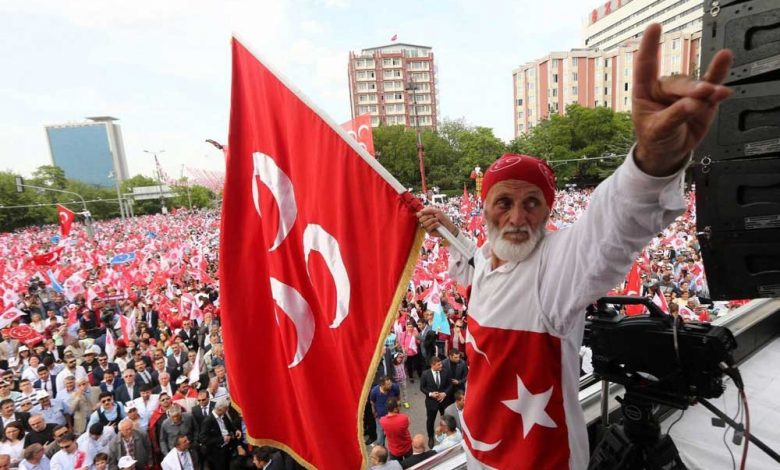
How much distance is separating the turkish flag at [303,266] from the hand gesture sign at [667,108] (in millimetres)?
1119

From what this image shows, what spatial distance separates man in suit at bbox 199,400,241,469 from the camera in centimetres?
534

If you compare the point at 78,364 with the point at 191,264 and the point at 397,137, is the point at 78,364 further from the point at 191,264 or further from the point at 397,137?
the point at 397,137

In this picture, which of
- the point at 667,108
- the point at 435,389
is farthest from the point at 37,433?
the point at 667,108

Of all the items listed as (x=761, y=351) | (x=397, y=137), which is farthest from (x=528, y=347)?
(x=397, y=137)

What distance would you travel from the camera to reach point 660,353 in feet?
5.14

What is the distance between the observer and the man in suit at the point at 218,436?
534 cm

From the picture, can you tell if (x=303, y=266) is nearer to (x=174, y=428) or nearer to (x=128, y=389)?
(x=174, y=428)

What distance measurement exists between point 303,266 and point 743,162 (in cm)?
217

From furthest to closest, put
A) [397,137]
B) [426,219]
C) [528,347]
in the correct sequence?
1. [397,137]
2. [426,219]
3. [528,347]

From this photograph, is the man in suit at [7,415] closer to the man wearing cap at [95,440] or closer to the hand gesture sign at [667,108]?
the man wearing cap at [95,440]

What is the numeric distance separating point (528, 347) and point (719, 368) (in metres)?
0.68

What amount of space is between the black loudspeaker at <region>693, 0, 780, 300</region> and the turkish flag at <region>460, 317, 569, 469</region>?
1.37 meters

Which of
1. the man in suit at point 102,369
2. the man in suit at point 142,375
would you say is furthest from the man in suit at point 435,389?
the man in suit at point 102,369

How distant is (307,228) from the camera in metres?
2.21
